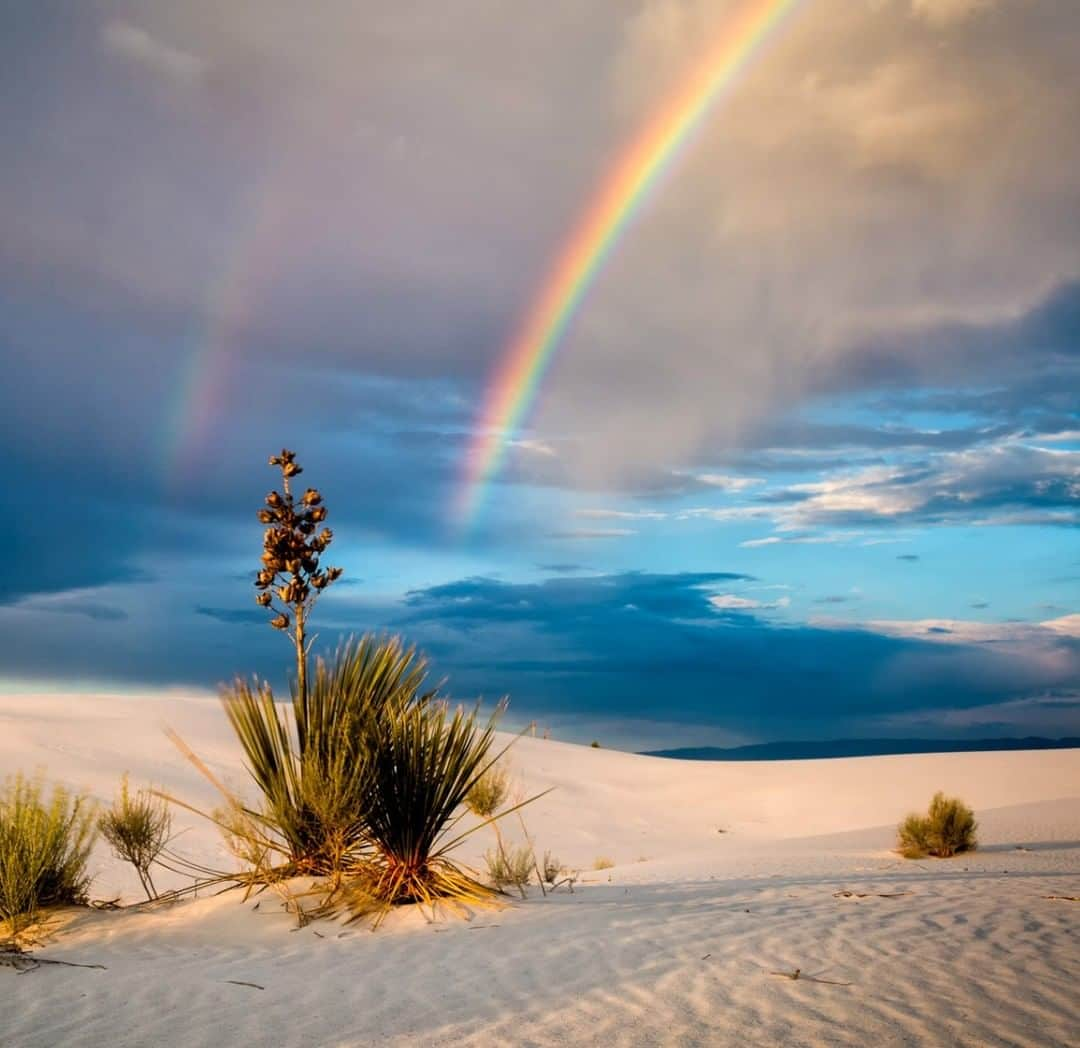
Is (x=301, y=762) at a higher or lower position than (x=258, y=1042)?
higher

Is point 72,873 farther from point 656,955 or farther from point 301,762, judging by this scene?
point 656,955

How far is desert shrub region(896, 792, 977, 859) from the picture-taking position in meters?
15.5

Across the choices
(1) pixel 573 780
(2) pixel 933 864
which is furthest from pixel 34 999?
(1) pixel 573 780

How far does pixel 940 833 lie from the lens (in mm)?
Result: 15594

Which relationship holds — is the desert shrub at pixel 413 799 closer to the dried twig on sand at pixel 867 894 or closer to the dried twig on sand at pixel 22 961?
the dried twig on sand at pixel 22 961

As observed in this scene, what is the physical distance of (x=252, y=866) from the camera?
31.5 feet

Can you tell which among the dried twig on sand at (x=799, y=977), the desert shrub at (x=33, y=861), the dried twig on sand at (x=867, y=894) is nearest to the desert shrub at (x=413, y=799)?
the desert shrub at (x=33, y=861)

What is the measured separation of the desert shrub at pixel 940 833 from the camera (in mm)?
15539

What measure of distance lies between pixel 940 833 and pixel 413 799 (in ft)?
Result: 33.5

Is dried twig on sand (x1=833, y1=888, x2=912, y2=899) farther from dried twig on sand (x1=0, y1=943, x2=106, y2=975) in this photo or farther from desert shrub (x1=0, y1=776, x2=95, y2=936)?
desert shrub (x1=0, y1=776, x2=95, y2=936)

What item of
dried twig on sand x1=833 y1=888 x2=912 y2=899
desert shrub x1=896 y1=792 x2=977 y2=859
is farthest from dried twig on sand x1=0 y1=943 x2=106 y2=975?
desert shrub x1=896 y1=792 x2=977 y2=859

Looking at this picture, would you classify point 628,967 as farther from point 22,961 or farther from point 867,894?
point 22,961

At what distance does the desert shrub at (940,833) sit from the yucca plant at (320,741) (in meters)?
9.96

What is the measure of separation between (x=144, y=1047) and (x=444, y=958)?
231 cm
